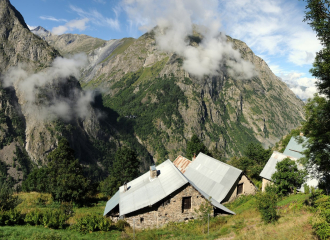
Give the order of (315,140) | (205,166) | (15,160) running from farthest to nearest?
(15,160), (205,166), (315,140)

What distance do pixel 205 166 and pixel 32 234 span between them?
3301 cm

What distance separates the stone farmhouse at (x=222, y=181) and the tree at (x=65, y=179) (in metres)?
20.6

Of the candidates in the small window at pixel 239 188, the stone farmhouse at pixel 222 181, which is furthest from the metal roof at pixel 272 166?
the small window at pixel 239 188

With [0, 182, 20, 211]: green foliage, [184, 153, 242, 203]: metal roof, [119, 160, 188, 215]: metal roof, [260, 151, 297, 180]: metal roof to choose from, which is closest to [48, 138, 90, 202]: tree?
[119, 160, 188, 215]: metal roof

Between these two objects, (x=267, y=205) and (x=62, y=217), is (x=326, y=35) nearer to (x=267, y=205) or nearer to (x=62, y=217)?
(x=267, y=205)

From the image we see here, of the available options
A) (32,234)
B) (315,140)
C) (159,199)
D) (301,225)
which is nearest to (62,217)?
(32,234)

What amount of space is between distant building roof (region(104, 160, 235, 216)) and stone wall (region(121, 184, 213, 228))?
2.28 feet

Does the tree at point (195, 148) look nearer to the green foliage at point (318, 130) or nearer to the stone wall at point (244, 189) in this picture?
the stone wall at point (244, 189)

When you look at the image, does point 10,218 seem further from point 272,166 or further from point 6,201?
point 272,166

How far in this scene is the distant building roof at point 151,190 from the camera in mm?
27719

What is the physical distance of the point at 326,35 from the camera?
1758 centimetres

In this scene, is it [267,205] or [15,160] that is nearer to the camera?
[267,205]

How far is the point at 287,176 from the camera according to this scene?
111 ft

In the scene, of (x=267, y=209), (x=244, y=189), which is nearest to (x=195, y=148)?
(x=244, y=189)
